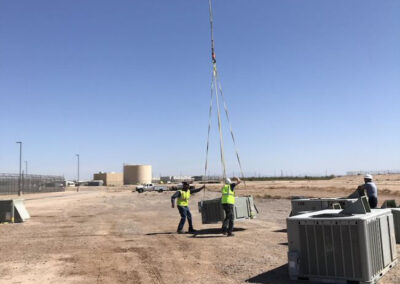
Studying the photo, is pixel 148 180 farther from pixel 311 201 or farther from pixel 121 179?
pixel 311 201

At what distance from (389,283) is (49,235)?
38.4 ft

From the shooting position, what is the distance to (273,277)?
24.6ft

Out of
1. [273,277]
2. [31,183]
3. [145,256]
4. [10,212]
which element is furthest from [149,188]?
[273,277]

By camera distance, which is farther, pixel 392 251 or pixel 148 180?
pixel 148 180

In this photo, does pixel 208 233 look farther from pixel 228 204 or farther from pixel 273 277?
pixel 273 277

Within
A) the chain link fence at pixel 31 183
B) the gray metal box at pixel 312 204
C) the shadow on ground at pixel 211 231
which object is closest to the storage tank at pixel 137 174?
the chain link fence at pixel 31 183

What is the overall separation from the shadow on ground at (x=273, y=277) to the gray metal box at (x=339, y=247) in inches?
9.3

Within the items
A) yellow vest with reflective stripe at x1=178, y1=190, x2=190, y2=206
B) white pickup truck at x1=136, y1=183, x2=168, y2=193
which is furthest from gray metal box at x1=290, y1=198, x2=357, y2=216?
white pickup truck at x1=136, y1=183, x2=168, y2=193

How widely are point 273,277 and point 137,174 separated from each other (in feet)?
455

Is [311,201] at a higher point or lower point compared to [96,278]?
higher

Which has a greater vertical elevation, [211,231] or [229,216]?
[229,216]

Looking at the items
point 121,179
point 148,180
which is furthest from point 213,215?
point 121,179

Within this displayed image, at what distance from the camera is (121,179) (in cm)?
15788

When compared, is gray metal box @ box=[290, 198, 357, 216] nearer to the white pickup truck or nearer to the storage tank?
the white pickup truck
